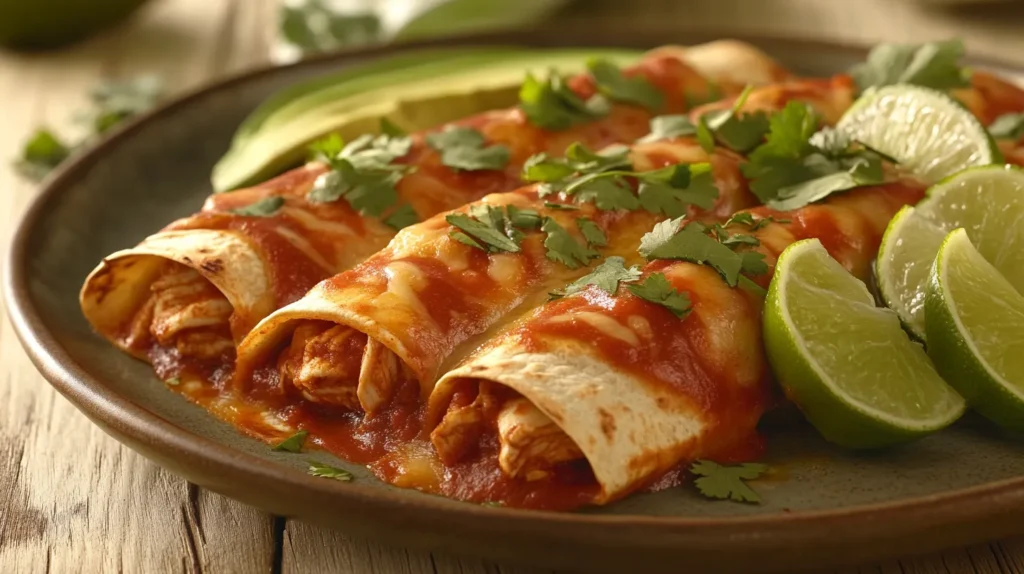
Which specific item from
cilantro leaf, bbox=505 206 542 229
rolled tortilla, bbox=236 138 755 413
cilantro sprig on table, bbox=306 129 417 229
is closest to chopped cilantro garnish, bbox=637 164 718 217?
rolled tortilla, bbox=236 138 755 413

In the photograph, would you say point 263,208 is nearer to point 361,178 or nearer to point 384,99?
point 361,178

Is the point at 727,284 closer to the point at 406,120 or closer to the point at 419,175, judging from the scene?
the point at 419,175

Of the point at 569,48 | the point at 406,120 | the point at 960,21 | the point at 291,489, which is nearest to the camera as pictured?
the point at 291,489

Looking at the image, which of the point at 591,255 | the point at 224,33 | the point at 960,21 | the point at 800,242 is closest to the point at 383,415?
the point at 591,255

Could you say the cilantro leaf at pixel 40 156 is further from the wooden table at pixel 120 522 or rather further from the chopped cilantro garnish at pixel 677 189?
the chopped cilantro garnish at pixel 677 189

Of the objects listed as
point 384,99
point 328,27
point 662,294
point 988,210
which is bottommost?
point 328,27

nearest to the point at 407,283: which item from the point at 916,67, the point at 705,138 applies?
the point at 705,138
